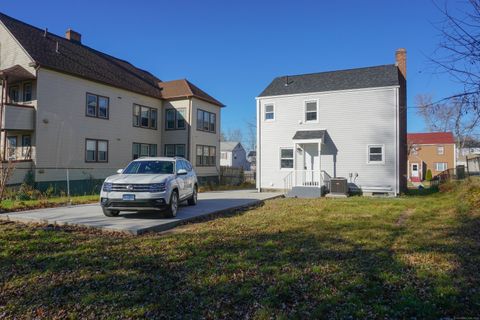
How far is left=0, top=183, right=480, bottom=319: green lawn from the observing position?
388 centimetres

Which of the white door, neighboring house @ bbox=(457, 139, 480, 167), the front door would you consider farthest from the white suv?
the white door

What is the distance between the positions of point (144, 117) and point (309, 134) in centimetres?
1265

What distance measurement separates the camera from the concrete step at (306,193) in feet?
59.0

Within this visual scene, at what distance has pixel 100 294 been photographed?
4.34 metres

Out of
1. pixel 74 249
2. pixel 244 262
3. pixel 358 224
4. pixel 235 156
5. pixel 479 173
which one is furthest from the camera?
pixel 235 156

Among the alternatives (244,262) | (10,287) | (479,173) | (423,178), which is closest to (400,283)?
(244,262)

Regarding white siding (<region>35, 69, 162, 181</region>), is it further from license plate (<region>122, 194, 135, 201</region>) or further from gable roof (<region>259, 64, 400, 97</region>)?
license plate (<region>122, 194, 135, 201</region>)

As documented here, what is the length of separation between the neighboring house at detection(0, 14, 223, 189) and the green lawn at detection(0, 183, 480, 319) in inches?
433

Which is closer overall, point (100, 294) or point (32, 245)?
point (100, 294)

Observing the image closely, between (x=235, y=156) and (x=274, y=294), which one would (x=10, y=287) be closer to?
(x=274, y=294)

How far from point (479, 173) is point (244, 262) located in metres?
18.2

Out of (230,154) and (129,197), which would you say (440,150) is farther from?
(129,197)

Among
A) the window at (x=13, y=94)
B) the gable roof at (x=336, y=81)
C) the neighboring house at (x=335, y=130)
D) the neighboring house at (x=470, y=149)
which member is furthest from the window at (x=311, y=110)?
the window at (x=13, y=94)

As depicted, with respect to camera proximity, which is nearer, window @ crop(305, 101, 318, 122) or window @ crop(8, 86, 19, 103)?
window @ crop(8, 86, 19, 103)
